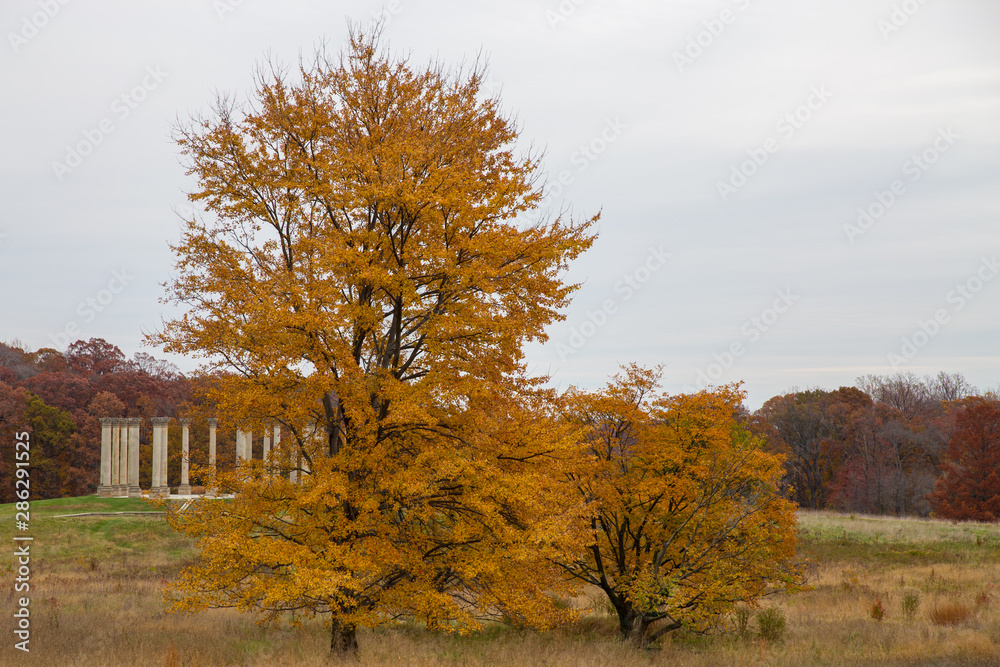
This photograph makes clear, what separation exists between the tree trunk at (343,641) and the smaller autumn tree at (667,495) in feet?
17.6

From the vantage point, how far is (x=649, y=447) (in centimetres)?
1706

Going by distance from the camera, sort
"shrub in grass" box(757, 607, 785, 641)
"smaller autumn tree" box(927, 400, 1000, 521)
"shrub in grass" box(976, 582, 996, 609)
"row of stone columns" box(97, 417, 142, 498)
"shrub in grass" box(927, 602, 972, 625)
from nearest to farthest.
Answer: "shrub in grass" box(757, 607, 785, 641)
"shrub in grass" box(927, 602, 972, 625)
"shrub in grass" box(976, 582, 996, 609)
"row of stone columns" box(97, 417, 142, 498)
"smaller autumn tree" box(927, 400, 1000, 521)

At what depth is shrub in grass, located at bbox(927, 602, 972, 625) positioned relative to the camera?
18891mm

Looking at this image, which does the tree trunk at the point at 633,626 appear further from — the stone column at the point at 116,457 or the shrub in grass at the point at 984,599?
the stone column at the point at 116,457

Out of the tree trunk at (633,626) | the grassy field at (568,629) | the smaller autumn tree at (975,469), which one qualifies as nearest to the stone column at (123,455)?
the grassy field at (568,629)

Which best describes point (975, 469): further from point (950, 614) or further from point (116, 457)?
point (116, 457)

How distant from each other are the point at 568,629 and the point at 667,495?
4.77 metres

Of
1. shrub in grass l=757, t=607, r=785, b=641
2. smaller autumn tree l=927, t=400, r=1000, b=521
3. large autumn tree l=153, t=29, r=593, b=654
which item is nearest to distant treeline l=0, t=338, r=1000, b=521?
smaller autumn tree l=927, t=400, r=1000, b=521

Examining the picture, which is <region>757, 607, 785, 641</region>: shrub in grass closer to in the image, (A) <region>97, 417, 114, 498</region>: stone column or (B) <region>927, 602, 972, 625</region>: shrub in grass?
(B) <region>927, 602, 972, 625</region>: shrub in grass

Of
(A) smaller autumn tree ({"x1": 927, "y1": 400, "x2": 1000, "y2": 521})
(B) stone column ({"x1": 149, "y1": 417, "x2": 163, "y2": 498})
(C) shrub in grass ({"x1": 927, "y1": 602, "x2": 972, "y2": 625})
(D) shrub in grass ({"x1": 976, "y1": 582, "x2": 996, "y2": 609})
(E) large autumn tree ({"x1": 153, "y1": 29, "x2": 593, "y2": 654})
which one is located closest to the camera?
(E) large autumn tree ({"x1": 153, "y1": 29, "x2": 593, "y2": 654})

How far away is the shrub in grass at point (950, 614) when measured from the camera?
1889cm

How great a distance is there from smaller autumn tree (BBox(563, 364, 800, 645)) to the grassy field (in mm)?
1207

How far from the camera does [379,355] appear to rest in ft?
45.5

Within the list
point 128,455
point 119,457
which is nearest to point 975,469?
point 128,455
